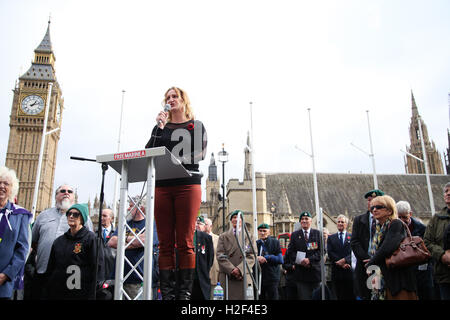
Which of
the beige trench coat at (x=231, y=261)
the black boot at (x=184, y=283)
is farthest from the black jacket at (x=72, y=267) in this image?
the beige trench coat at (x=231, y=261)

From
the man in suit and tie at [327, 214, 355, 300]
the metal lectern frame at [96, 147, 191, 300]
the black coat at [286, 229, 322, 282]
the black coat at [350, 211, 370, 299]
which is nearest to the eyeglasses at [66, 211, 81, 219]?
the metal lectern frame at [96, 147, 191, 300]

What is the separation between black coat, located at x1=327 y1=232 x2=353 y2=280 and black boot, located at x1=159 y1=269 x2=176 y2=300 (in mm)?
4342

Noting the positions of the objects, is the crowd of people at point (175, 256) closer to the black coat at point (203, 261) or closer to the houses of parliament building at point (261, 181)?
the black coat at point (203, 261)

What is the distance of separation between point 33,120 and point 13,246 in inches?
3123

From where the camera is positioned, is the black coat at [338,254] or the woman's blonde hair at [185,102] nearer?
the woman's blonde hair at [185,102]

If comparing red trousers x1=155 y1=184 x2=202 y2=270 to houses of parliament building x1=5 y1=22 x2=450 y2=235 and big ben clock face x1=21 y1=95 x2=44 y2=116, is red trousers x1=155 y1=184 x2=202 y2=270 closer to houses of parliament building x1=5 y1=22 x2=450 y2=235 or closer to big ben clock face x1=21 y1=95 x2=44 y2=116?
houses of parliament building x1=5 y1=22 x2=450 y2=235

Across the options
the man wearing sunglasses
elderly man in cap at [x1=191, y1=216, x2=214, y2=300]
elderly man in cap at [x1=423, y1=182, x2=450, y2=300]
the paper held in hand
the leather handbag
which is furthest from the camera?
the paper held in hand

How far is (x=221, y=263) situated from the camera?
18.8 feet

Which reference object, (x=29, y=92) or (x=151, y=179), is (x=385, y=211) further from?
(x=29, y=92)

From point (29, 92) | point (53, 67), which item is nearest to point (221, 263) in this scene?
point (29, 92)

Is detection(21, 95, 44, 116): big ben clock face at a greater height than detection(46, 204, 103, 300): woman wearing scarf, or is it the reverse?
detection(21, 95, 44, 116): big ben clock face

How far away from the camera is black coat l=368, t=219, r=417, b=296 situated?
379 centimetres

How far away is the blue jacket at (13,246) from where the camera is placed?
323cm

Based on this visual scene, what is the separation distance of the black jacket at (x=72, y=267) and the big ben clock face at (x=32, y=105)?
77395 millimetres
